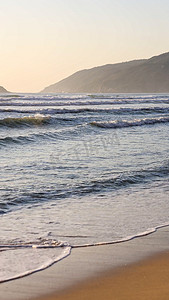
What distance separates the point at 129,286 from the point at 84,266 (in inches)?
25.6

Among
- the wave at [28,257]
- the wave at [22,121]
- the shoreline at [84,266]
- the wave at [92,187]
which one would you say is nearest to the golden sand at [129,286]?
the shoreline at [84,266]

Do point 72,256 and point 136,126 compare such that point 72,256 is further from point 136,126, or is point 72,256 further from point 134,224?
point 136,126

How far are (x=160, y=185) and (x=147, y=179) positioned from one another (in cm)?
58

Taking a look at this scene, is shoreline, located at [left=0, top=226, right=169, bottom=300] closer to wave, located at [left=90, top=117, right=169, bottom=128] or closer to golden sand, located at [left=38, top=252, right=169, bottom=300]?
golden sand, located at [left=38, top=252, right=169, bottom=300]

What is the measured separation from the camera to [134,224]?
6.20 m

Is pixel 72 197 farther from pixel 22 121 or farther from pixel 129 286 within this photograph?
pixel 22 121

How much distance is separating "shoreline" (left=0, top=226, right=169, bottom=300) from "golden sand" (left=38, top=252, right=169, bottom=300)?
0.07m

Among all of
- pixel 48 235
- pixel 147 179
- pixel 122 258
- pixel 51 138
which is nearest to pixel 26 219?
pixel 48 235

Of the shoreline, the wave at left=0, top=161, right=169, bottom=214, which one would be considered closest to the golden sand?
the shoreline

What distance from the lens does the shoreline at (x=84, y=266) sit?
4133 millimetres

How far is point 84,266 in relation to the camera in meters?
4.72

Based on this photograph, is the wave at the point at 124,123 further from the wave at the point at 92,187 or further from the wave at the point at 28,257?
the wave at the point at 28,257

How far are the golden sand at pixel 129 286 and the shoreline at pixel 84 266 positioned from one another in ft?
Answer: 0.24

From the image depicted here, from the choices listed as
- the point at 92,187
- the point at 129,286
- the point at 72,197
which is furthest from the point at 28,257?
the point at 92,187
